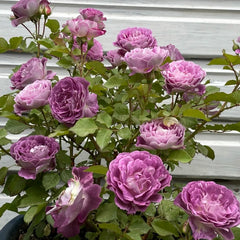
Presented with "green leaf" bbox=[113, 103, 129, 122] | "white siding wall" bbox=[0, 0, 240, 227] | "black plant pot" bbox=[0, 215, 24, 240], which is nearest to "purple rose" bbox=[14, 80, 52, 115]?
"green leaf" bbox=[113, 103, 129, 122]

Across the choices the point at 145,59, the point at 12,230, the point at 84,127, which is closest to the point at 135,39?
the point at 145,59

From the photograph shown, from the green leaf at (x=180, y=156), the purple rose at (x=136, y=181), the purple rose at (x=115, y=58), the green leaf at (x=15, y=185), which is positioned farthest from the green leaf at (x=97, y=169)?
the purple rose at (x=115, y=58)

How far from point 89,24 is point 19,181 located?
377mm

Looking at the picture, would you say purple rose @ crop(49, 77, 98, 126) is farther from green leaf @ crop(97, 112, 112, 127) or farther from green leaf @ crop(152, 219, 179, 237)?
green leaf @ crop(152, 219, 179, 237)

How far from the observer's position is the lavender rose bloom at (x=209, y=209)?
23.2 inches

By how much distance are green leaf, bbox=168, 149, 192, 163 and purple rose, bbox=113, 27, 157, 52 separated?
283 mm

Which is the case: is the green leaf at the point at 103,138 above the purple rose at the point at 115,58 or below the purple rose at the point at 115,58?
below

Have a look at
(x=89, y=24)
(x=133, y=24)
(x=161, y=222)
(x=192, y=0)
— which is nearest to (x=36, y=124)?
(x=89, y=24)

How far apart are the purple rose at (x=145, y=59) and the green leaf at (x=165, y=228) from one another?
29cm

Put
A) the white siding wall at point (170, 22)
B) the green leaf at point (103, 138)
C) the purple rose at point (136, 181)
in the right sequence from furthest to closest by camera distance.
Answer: the white siding wall at point (170, 22) < the green leaf at point (103, 138) < the purple rose at point (136, 181)

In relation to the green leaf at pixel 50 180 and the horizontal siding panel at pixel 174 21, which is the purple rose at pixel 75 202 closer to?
the green leaf at pixel 50 180

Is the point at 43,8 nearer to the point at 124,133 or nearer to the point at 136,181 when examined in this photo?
the point at 124,133

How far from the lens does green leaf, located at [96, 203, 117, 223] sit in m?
0.68

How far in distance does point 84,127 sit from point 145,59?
0.55 ft
